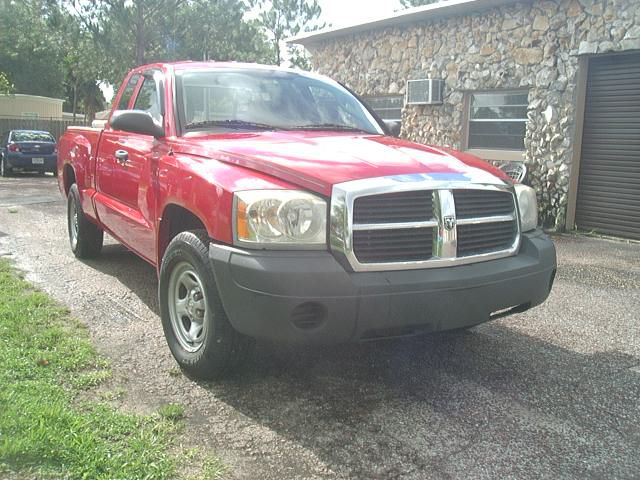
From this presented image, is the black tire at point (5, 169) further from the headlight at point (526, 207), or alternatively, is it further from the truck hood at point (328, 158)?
the headlight at point (526, 207)

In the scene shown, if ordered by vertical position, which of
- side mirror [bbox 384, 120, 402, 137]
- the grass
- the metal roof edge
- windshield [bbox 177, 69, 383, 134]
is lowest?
the grass

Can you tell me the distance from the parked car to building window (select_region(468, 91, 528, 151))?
1312 cm

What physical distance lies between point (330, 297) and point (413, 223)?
0.60 m

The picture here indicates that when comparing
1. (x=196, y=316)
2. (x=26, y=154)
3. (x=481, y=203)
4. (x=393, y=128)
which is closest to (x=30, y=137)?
(x=26, y=154)

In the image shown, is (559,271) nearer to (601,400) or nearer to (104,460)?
(601,400)

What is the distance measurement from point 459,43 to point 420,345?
877 cm

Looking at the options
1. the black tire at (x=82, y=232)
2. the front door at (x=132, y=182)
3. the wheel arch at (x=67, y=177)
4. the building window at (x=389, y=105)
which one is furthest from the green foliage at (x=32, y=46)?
the front door at (x=132, y=182)

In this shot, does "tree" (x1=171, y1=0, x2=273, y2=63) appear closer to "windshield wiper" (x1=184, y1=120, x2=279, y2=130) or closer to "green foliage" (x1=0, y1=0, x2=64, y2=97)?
"green foliage" (x1=0, y1=0, x2=64, y2=97)

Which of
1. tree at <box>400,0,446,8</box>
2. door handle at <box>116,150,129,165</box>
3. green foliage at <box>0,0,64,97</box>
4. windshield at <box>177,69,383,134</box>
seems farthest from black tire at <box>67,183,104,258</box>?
tree at <box>400,0,446,8</box>

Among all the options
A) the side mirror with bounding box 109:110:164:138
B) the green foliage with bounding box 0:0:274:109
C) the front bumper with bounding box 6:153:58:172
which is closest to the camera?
the side mirror with bounding box 109:110:164:138

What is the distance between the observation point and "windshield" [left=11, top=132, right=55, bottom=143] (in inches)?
793

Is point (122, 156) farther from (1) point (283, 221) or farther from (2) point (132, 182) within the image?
(1) point (283, 221)

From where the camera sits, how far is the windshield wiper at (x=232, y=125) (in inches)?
167

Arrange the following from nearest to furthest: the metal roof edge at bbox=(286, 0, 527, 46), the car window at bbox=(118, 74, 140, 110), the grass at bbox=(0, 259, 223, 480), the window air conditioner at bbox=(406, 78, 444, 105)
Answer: the grass at bbox=(0, 259, 223, 480), the car window at bbox=(118, 74, 140, 110), the metal roof edge at bbox=(286, 0, 527, 46), the window air conditioner at bbox=(406, 78, 444, 105)
